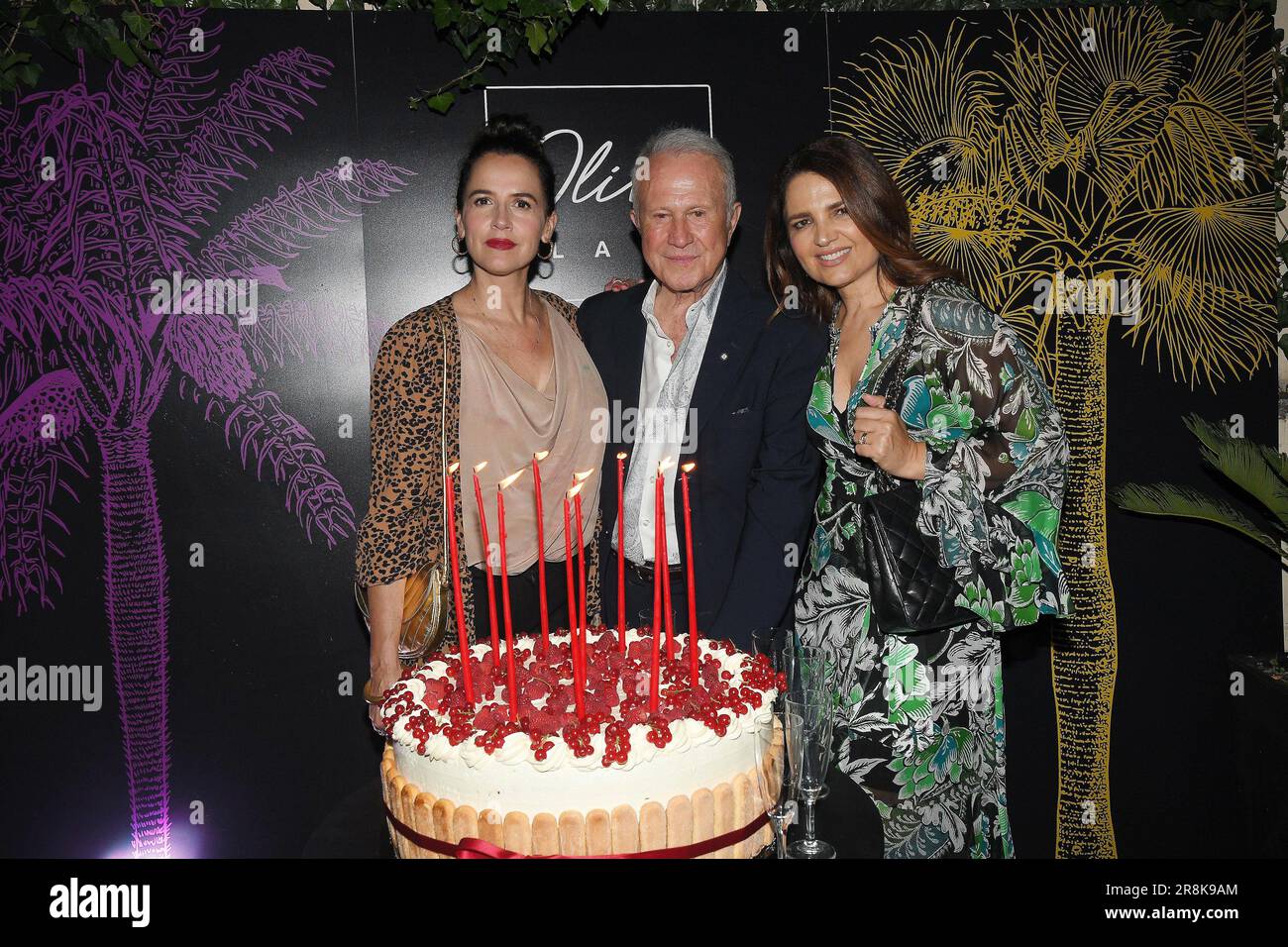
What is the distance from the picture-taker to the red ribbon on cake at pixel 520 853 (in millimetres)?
1586

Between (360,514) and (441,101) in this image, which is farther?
(360,514)

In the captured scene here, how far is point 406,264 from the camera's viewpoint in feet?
11.2

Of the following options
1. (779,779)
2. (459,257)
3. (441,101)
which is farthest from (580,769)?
(441,101)

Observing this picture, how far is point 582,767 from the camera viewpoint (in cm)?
161

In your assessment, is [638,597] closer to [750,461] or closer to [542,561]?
[750,461]

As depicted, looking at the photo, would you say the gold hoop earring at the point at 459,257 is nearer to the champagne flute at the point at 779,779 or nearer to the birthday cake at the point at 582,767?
the birthday cake at the point at 582,767

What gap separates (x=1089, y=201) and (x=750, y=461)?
1.78 m

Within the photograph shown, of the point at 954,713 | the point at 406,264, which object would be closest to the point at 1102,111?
the point at 954,713

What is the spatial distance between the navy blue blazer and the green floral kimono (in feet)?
0.57

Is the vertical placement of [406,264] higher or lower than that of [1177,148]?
lower
